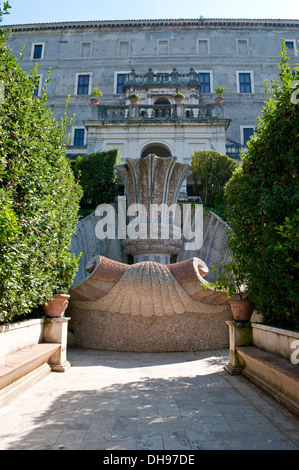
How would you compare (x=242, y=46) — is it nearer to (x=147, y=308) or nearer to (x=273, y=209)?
(x=147, y=308)

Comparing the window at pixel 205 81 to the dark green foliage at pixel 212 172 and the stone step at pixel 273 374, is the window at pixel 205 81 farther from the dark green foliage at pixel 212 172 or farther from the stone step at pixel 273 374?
the stone step at pixel 273 374

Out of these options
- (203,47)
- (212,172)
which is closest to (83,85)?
(203,47)

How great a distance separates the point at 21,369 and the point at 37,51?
36.2 metres

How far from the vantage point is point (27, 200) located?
3.81 m

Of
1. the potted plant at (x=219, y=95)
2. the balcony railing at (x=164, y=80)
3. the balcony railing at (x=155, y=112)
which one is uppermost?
the balcony railing at (x=164, y=80)

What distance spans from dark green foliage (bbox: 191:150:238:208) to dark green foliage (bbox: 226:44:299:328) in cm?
858

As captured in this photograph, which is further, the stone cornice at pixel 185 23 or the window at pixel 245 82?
the stone cornice at pixel 185 23

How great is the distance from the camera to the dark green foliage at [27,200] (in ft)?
11.0

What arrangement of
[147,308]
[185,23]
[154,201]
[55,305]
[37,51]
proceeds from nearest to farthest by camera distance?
[55,305] < [147,308] < [154,201] < [185,23] < [37,51]

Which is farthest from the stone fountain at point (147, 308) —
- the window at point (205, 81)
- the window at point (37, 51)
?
the window at point (37, 51)

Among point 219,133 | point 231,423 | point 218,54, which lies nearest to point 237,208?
point 231,423

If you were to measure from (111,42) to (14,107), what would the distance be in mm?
32869

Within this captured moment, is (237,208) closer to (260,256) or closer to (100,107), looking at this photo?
(260,256)

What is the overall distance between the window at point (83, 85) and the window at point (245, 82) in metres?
14.8
